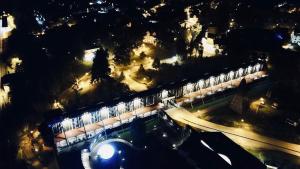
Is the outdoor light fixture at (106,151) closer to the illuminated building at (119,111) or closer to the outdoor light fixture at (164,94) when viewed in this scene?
the illuminated building at (119,111)

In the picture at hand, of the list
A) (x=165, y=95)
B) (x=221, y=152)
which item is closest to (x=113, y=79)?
(x=165, y=95)

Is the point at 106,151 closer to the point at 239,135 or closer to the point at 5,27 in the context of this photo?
the point at 239,135

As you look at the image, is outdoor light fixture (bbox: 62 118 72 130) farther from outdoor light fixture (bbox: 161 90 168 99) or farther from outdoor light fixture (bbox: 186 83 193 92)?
outdoor light fixture (bbox: 186 83 193 92)

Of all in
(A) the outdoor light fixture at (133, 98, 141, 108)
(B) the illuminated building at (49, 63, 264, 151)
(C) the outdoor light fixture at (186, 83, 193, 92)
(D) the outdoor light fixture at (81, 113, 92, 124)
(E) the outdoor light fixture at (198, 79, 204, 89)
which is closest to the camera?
(B) the illuminated building at (49, 63, 264, 151)

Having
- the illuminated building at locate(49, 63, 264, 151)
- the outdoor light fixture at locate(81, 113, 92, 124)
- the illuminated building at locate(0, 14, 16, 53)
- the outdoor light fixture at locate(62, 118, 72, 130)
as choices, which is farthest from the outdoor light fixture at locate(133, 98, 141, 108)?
the illuminated building at locate(0, 14, 16, 53)

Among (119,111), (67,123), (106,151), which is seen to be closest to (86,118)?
(67,123)

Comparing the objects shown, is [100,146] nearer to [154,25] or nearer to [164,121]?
[164,121]
